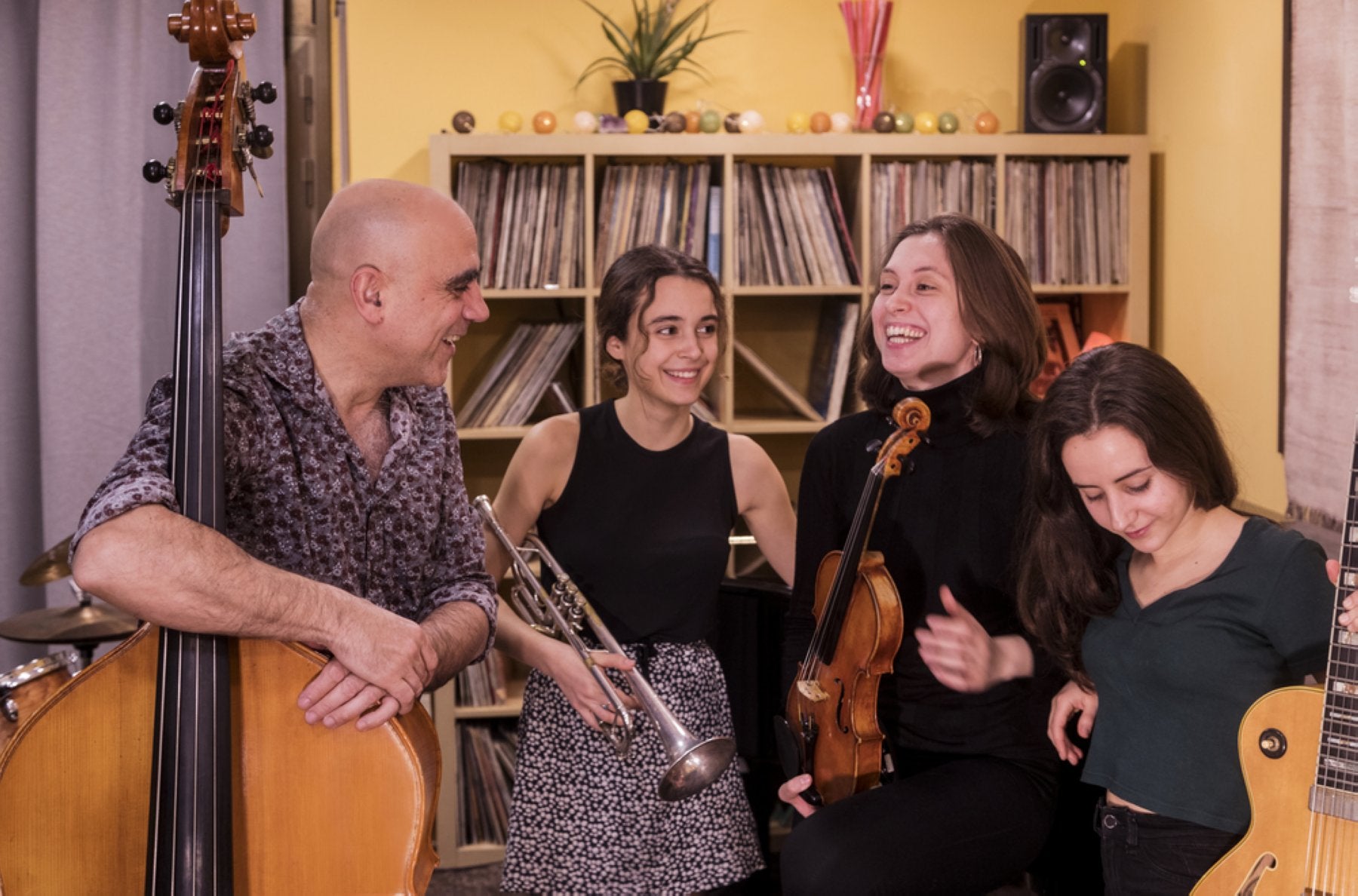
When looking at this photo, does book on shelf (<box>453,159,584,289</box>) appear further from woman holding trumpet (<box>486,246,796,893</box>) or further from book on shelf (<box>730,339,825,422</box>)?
woman holding trumpet (<box>486,246,796,893</box>)

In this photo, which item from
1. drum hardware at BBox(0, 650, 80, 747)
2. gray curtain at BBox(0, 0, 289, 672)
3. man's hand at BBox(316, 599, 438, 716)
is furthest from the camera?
gray curtain at BBox(0, 0, 289, 672)

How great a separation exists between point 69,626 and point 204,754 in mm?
1702

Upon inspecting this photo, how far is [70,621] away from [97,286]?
3.82 feet

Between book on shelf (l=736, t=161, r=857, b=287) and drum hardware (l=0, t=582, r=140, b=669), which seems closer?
drum hardware (l=0, t=582, r=140, b=669)

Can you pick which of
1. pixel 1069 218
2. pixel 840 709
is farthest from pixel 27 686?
pixel 1069 218

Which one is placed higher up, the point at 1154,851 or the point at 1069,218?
the point at 1069,218

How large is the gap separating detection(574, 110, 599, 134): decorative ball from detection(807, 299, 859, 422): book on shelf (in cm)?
93

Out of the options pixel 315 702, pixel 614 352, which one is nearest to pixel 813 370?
pixel 614 352

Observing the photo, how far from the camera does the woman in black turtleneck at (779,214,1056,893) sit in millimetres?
1795

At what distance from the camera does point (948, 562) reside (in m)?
2.01

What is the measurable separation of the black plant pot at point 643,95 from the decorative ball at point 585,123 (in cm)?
13

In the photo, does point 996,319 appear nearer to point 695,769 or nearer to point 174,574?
point 695,769

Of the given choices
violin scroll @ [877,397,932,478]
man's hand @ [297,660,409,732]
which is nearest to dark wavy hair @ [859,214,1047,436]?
violin scroll @ [877,397,932,478]

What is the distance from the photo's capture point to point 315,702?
149 centimetres
